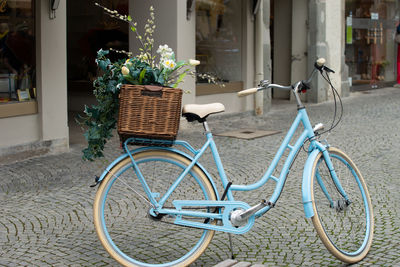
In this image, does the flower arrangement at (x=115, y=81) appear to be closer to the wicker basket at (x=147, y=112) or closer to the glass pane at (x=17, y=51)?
the wicker basket at (x=147, y=112)

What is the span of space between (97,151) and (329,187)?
59.9 inches

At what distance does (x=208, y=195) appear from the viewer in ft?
12.3

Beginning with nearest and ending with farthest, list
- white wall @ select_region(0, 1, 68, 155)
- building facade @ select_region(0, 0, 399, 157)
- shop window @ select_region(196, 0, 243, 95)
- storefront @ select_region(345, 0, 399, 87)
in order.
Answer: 1. white wall @ select_region(0, 1, 68, 155)
2. building facade @ select_region(0, 0, 399, 157)
3. shop window @ select_region(196, 0, 243, 95)
4. storefront @ select_region(345, 0, 399, 87)

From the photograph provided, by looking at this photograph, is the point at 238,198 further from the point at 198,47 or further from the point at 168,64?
the point at 198,47

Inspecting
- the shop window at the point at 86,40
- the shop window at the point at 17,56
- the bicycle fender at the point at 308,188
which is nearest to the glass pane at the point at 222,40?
the shop window at the point at 86,40

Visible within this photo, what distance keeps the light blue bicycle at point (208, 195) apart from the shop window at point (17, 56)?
4099mm

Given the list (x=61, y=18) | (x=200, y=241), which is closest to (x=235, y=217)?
(x=200, y=241)

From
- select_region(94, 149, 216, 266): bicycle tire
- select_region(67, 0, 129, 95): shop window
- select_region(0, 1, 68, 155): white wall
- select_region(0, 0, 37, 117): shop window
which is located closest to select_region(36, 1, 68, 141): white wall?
select_region(0, 1, 68, 155): white wall

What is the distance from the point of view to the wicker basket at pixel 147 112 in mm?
3514

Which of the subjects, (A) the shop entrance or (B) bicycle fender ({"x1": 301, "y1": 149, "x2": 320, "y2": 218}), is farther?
(A) the shop entrance

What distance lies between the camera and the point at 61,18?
7.93 m

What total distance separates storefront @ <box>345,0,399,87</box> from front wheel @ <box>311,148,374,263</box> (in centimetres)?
1292

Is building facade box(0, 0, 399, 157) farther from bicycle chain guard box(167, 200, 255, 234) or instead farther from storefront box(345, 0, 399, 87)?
bicycle chain guard box(167, 200, 255, 234)

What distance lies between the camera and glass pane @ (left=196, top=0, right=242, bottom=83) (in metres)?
11.6
